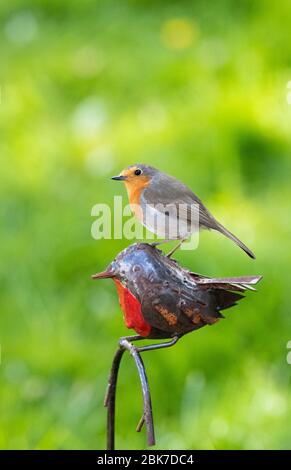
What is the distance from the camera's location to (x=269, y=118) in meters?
3.71

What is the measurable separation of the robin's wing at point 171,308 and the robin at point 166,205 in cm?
27

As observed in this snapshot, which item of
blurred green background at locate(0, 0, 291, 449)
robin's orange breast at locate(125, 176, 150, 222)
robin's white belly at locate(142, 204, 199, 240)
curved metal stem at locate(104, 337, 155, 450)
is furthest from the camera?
blurred green background at locate(0, 0, 291, 449)

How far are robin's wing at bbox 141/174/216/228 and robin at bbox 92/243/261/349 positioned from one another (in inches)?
10.7

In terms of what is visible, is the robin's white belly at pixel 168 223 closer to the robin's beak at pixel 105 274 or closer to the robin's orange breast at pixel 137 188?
the robin's orange breast at pixel 137 188

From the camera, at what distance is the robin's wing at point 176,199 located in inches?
68.8

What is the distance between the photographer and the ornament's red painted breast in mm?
1446

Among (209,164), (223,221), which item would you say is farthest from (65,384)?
(209,164)

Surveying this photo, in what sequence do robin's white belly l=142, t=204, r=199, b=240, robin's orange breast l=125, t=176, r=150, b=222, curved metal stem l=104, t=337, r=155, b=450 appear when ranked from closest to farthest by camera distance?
curved metal stem l=104, t=337, r=155, b=450 < robin's white belly l=142, t=204, r=199, b=240 < robin's orange breast l=125, t=176, r=150, b=222

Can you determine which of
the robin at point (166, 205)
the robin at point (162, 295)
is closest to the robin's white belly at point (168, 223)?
the robin at point (166, 205)

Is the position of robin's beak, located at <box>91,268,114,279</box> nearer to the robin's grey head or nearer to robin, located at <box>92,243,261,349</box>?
robin, located at <box>92,243,261,349</box>

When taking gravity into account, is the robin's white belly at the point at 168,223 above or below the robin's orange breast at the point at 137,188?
below

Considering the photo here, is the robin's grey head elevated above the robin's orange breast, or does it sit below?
above

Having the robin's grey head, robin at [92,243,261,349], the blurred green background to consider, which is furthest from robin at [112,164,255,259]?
the blurred green background

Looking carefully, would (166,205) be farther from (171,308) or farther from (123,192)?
(123,192)
